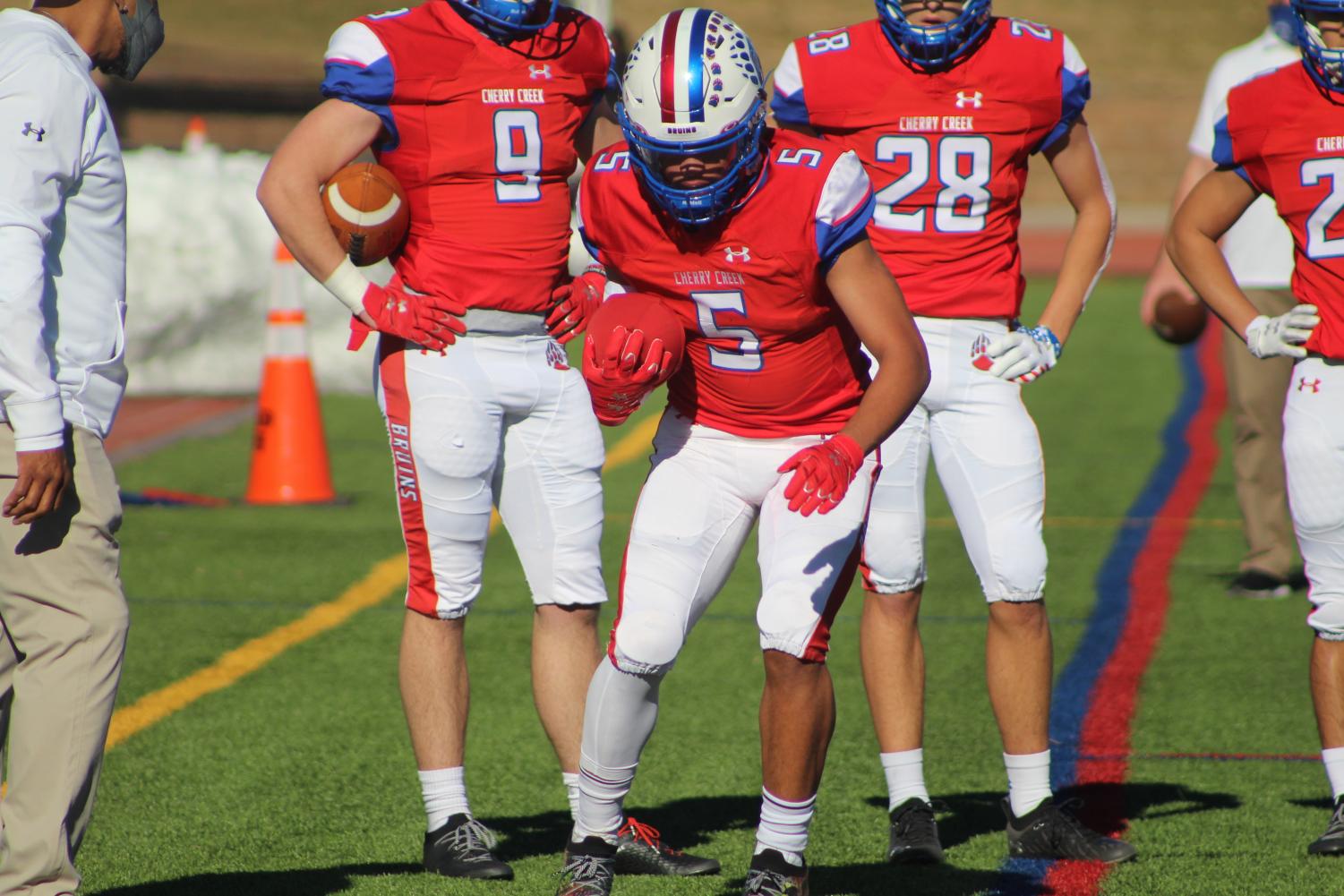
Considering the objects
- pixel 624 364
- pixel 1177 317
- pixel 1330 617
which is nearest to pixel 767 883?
pixel 624 364

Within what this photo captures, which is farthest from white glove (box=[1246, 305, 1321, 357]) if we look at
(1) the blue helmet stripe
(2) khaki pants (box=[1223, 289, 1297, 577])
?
(2) khaki pants (box=[1223, 289, 1297, 577])

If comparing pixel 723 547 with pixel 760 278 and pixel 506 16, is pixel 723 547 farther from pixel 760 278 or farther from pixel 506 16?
pixel 506 16

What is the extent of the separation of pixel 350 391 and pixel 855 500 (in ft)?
30.0

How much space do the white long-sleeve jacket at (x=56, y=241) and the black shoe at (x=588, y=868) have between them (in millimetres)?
1279

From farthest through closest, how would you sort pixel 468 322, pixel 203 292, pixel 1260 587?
pixel 203 292 < pixel 1260 587 < pixel 468 322

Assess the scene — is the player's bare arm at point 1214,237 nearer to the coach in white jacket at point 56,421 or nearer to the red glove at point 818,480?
the red glove at point 818,480

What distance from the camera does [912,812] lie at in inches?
175

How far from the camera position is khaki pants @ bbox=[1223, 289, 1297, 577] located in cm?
748

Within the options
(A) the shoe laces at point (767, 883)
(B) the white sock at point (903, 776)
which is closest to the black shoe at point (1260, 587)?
(B) the white sock at point (903, 776)

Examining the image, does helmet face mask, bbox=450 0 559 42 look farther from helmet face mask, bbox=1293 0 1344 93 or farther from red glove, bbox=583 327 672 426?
helmet face mask, bbox=1293 0 1344 93

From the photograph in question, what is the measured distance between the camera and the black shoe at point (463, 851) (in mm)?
4145

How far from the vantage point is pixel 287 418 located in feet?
29.2

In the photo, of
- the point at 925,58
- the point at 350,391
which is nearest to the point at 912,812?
the point at 925,58

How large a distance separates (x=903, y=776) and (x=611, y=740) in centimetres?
103
